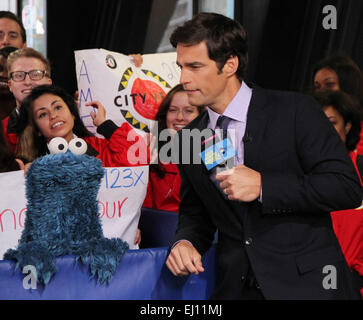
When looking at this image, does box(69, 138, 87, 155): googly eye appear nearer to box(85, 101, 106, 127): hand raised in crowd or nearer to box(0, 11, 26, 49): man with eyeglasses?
box(85, 101, 106, 127): hand raised in crowd

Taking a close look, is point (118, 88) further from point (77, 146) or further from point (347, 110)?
point (77, 146)

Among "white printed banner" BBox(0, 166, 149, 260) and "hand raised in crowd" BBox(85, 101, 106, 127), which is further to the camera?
"hand raised in crowd" BBox(85, 101, 106, 127)

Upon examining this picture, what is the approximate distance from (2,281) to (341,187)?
1033 mm

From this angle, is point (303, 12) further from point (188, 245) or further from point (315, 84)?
point (188, 245)

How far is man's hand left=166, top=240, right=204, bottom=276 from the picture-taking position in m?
1.68

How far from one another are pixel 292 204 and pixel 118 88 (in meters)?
2.19

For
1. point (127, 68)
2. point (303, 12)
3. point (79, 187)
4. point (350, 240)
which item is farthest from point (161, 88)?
point (79, 187)

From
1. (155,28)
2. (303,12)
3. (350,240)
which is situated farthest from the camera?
(155,28)

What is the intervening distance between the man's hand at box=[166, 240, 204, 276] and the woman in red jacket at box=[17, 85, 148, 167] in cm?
130

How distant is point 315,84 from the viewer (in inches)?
149

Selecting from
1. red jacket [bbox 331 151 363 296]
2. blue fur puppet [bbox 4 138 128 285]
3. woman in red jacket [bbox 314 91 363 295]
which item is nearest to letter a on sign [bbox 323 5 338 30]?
woman in red jacket [bbox 314 91 363 295]

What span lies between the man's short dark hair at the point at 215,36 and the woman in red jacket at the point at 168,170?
1235 mm

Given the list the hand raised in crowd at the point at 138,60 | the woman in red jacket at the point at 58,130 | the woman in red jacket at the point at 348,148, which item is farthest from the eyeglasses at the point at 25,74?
the woman in red jacket at the point at 348,148

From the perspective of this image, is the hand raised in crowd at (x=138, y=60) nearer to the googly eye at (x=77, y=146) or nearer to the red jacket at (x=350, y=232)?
the red jacket at (x=350, y=232)
